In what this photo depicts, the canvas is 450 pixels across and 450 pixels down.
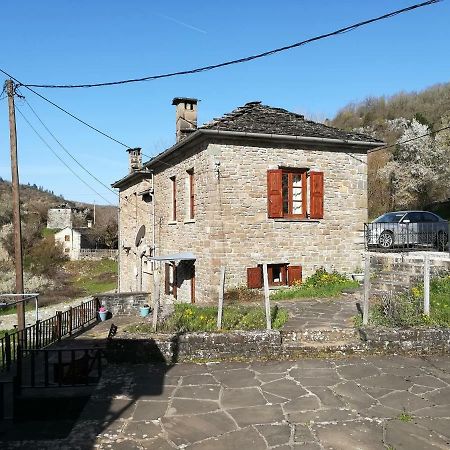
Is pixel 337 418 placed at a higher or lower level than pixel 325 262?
lower

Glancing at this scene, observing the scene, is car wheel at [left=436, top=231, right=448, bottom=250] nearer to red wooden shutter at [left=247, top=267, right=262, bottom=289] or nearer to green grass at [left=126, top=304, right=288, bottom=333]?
red wooden shutter at [left=247, top=267, right=262, bottom=289]

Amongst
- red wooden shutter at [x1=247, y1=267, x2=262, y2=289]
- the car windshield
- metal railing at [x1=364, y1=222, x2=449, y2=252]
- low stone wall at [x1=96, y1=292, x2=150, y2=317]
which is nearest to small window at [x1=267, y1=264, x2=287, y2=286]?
red wooden shutter at [x1=247, y1=267, x2=262, y2=289]

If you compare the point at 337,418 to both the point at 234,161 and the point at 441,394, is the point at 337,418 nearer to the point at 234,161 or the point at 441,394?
the point at 441,394

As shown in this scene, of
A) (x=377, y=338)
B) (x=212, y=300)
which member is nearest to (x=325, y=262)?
(x=212, y=300)

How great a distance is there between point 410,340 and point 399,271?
582 cm

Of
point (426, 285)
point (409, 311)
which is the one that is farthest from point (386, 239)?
point (426, 285)

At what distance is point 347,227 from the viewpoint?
14.5m

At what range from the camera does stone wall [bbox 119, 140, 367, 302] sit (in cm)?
1283

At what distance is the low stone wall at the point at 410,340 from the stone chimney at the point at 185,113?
11.8 m

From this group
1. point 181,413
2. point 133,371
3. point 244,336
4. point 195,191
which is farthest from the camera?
point 195,191

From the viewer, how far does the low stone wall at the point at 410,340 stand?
7090 mm

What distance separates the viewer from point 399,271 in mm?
12523

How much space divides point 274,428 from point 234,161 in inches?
370

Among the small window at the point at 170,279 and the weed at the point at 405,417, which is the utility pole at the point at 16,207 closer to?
the small window at the point at 170,279
